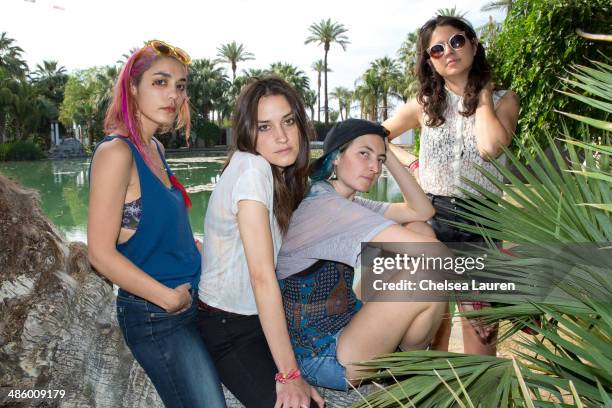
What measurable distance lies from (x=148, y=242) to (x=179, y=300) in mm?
208

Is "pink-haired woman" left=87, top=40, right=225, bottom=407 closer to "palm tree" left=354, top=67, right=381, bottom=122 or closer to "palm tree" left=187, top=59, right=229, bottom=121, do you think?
"palm tree" left=187, top=59, right=229, bottom=121

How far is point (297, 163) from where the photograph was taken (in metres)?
1.88

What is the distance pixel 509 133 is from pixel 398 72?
190ft

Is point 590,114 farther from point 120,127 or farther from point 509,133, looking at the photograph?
point 120,127

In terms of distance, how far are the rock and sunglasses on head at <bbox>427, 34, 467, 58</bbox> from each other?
156 centimetres

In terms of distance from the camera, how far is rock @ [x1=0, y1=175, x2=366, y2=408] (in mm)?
2025

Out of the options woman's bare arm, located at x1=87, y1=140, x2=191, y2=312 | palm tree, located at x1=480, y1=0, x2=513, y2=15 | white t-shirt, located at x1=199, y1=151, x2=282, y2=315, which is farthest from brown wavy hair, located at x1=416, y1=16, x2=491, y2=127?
palm tree, located at x1=480, y1=0, x2=513, y2=15

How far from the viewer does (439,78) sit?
253 centimetres

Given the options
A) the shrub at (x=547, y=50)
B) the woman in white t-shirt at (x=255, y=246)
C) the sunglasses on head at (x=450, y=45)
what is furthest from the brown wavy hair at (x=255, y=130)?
the shrub at (x=547, y=50)

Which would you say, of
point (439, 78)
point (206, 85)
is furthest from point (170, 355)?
point (206, 85)

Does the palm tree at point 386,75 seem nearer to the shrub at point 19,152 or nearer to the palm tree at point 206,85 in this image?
the palm tree at point 206,85

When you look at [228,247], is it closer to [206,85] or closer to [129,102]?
[129,102]

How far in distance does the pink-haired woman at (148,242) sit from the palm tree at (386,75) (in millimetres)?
56991

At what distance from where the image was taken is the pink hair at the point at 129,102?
1663mm
